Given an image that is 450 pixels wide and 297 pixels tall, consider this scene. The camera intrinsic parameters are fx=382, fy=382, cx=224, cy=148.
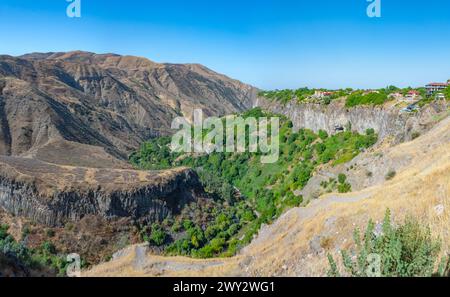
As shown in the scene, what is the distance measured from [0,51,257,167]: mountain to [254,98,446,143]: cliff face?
3305 cm

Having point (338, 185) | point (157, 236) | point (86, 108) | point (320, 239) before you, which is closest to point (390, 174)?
point (338, 185)

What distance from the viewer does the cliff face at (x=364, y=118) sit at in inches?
1376

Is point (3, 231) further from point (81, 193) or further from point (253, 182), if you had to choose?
point (253, 182)

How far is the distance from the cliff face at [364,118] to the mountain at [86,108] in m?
33.1

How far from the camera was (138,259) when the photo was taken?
1633 centimetres

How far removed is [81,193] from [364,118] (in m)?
37.2

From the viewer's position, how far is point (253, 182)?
61.3 m

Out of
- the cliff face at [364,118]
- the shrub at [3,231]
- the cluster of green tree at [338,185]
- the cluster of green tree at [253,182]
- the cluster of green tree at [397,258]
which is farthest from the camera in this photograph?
the cluster of green tree at [253,182]

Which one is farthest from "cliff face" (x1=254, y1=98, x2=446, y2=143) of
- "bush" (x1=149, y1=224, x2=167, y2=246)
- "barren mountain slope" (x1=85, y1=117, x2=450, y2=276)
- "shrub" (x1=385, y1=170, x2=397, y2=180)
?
"bush" (x1=149, y1=224, x2=167, y2=246)

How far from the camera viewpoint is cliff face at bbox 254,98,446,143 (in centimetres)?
3495

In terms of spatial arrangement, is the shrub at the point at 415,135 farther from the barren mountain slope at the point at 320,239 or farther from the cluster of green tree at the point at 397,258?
the cluster of green tree at the point at 397,258

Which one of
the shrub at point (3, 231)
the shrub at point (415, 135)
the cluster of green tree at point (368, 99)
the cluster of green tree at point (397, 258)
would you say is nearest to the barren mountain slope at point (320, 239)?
the cluster of green tree at point (397, 258)
